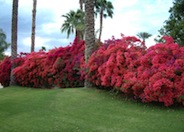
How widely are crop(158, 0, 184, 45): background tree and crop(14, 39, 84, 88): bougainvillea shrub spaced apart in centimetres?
716

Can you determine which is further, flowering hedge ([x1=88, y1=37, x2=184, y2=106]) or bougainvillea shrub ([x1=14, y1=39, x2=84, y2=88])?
bougainvillea shrub ([x1=14, y1=39, x2=84, y2=88])

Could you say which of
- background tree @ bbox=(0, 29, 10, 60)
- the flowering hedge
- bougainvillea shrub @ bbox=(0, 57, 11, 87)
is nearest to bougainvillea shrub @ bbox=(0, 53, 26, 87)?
bougainvillea shrub @ bbox=(0, 57, 11, 87)

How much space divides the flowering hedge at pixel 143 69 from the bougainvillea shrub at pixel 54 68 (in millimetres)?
3043

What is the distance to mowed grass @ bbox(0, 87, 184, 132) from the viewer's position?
823cm

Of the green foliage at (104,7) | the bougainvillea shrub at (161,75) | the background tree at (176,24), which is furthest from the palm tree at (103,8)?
the bougainvillea shrub at (161,75)

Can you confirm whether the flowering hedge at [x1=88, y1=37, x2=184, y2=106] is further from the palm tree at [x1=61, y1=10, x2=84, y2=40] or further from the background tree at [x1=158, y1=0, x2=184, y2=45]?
the palm tree at [x1=61, y1=10, x2=84, y2=40]

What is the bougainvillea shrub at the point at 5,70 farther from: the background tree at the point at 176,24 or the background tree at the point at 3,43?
the background tree at the point at 3,43

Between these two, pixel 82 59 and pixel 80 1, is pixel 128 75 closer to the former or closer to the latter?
pixel 82 59

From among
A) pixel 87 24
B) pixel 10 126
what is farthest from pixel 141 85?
pixel 87 24

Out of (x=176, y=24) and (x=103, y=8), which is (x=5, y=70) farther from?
(x=103, y=8)

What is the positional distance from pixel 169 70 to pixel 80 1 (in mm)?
25880

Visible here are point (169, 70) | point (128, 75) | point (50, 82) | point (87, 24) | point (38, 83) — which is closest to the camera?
point (169, 70)

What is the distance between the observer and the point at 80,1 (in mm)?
34438

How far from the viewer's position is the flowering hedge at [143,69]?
32.7 ft
